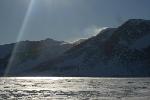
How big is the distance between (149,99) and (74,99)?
35.2ft

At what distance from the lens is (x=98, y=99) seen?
57.2 m

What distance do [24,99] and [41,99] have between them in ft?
8.20

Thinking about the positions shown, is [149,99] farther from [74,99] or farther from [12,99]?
[12,99]

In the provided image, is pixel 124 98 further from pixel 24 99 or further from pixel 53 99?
pixel 24 99

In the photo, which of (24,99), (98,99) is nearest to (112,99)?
(98,99)

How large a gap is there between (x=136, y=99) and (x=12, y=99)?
1801 centimetres

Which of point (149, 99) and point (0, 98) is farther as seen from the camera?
point (0, 98)

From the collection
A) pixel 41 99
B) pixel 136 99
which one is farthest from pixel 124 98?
pixel 41 99

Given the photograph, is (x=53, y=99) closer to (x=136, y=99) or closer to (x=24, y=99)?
(x=24, y=99)

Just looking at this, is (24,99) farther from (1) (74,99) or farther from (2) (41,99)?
(1) (74,99)

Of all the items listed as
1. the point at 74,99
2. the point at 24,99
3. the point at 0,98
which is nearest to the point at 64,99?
the point at 74,99

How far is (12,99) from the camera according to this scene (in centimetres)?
5806

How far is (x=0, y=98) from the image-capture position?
195 ft

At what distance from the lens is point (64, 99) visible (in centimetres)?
5772
